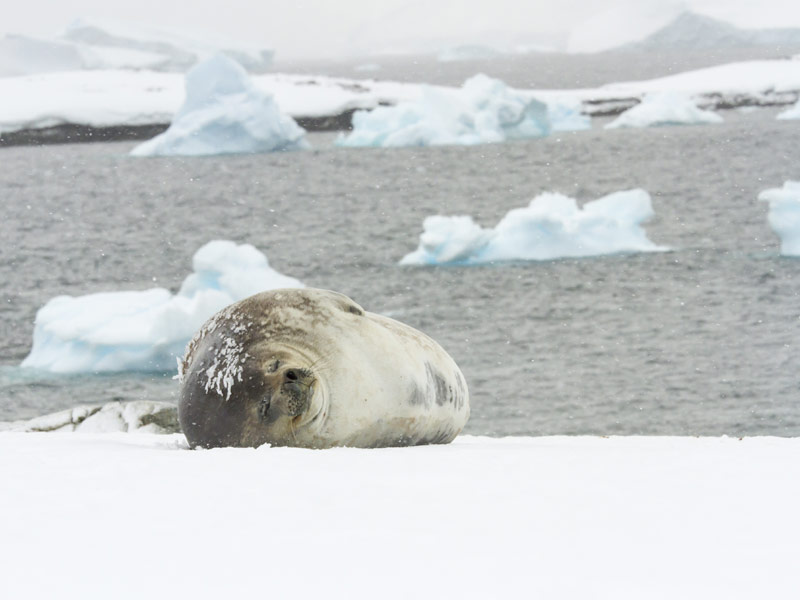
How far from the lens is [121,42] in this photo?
1687 inches

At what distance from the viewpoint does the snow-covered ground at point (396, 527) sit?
1.37 meters

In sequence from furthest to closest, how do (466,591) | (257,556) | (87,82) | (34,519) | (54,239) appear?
(87,82)
(54,239)
(34,519)
(257,556)
(466,591)

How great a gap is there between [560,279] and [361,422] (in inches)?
635

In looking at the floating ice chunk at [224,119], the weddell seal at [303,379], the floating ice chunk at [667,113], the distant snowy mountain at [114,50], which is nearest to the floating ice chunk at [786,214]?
the floating ice chunk at [224,119]

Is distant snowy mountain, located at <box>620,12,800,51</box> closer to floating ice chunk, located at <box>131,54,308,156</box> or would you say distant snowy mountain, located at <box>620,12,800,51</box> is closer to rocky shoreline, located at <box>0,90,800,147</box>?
rocky shoreline, located at <box>0,90,800,147</box>

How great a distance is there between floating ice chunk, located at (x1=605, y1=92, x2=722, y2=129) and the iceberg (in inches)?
270

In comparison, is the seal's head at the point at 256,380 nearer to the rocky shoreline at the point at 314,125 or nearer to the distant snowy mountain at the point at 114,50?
the rocky shoreline at the point at 314,125

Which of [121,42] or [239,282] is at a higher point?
[121,42]

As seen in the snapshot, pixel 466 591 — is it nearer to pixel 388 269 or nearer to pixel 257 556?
pixel 257 556

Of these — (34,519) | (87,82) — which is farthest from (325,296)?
(87,82)

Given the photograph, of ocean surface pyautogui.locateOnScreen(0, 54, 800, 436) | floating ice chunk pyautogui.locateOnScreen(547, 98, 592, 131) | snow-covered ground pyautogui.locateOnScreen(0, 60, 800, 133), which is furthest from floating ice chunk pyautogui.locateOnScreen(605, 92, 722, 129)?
snow-covered ground pyautogui.locateOnScreen(0, 60, 800, 133)

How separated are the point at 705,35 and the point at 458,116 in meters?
28.0

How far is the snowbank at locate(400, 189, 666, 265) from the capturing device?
18109 mm

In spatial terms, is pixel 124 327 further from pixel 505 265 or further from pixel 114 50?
pixel 114 50
